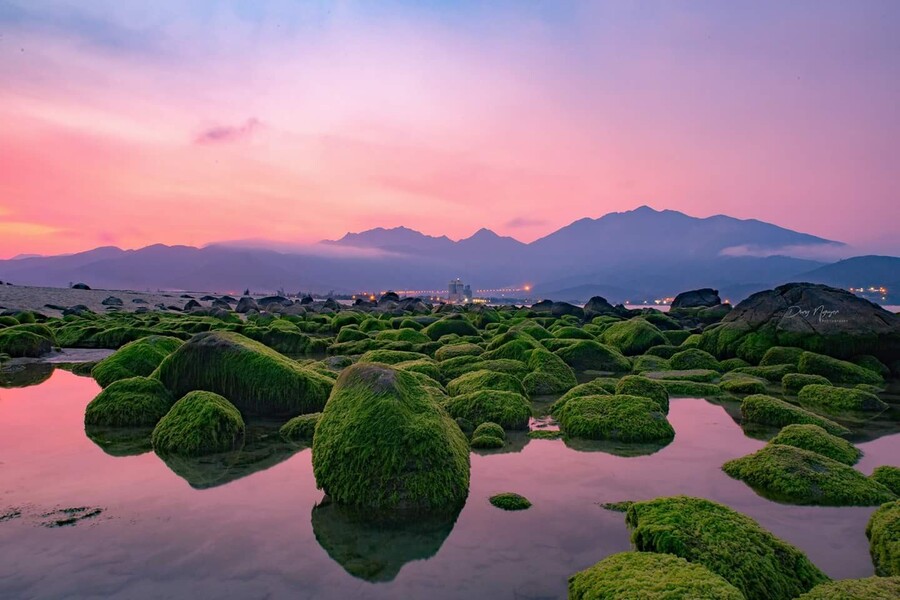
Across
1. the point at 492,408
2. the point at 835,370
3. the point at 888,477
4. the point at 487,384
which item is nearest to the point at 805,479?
the point at 888,477

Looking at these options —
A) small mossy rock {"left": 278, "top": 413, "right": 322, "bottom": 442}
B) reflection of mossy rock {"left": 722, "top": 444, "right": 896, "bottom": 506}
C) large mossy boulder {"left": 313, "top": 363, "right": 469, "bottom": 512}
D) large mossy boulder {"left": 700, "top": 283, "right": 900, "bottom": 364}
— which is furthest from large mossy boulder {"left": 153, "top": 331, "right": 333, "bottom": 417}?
large mossy boulder {"left": 700, "top": 283, "right": 900, "bottom": 364}

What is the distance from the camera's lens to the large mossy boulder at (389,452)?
754 centimetres

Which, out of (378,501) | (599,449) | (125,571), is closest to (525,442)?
(599,449)

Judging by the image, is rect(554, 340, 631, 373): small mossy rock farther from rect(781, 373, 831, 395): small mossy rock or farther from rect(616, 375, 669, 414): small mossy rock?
rect(616, 375, 669, 414): small mossy rock

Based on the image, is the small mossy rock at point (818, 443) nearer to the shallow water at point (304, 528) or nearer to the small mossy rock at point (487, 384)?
the shallow water at point (304, 528)

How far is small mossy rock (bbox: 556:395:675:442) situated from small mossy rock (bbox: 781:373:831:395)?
7.54 m

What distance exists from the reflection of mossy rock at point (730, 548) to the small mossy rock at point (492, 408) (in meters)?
5.47

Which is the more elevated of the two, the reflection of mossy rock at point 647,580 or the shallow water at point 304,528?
the reflection of mossy rock at point 647,580

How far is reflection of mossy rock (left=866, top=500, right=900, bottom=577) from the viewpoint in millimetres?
5934

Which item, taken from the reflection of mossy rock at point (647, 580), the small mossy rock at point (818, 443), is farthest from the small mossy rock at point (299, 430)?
the small mossy rock at point (818, 443)

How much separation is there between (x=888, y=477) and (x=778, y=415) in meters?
3.94

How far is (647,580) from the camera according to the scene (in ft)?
16.2

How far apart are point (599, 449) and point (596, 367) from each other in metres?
10.9

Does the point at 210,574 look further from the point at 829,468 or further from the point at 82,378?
the point at 82,378
